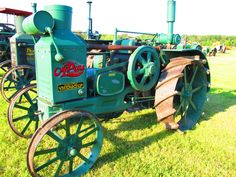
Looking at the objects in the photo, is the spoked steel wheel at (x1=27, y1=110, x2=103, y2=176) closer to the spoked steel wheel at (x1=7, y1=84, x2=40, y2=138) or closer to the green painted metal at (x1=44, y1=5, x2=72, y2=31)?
the spoked steel wheel at (x1=7, y1=84, x2=40, y2=138)

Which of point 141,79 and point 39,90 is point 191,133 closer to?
point 141,79

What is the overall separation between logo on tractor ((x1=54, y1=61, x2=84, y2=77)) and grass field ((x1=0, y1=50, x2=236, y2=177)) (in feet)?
3.85

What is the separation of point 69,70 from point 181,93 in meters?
2.15

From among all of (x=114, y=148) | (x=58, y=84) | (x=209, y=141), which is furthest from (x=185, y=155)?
(x=58, y=84)

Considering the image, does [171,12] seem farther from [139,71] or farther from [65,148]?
[65,148]

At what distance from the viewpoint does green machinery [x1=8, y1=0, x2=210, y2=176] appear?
2.68 metres

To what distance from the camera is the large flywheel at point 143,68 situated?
3.44 m

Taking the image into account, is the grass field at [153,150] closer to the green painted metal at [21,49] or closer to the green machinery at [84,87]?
the green machinery at [84,87]

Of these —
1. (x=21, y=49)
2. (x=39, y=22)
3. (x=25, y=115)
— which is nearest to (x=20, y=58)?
(x=21, y=49)

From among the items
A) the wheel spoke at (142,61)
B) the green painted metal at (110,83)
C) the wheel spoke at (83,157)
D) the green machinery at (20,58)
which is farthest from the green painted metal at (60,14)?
the green machinery at (20,58)

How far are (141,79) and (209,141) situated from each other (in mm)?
1439

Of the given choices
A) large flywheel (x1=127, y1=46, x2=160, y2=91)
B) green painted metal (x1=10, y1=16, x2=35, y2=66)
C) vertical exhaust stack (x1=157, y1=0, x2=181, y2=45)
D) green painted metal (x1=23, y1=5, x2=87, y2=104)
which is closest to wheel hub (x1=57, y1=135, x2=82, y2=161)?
green painted metal (x1=23, y1=5, x2=87, y2=104)

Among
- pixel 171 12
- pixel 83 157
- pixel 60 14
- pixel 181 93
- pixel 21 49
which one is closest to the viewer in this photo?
pixel 60 14

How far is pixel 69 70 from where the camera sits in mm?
2844
